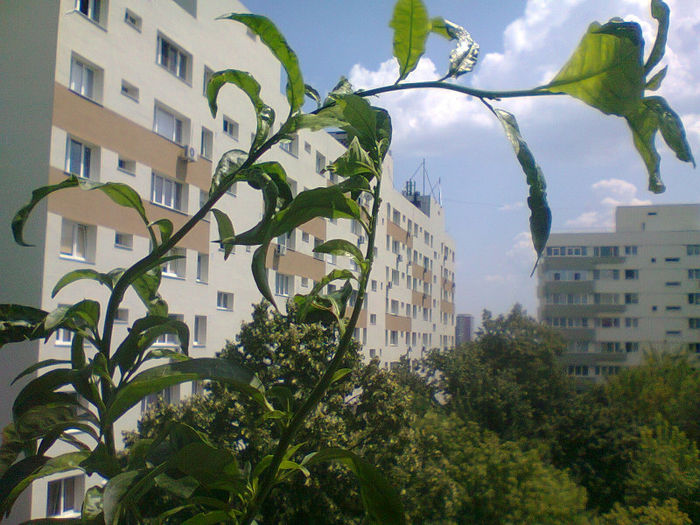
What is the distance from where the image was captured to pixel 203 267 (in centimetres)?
1192

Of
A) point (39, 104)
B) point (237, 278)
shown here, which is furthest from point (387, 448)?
point (39, 104)

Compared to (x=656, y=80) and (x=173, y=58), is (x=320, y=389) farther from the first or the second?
(x=173, y=58)

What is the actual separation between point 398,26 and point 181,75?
482 inches

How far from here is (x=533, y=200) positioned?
494mm

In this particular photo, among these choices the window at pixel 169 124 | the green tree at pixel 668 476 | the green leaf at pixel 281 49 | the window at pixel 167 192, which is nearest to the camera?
the green leaf at pixel 281 49

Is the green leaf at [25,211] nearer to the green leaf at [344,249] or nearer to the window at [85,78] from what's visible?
the green leaf at [344,249]

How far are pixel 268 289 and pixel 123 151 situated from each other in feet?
32.6

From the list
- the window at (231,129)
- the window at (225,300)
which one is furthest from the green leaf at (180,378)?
the window at (231,129)

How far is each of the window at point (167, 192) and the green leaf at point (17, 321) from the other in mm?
10066

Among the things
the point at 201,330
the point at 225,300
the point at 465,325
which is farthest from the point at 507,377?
the point at 465,325

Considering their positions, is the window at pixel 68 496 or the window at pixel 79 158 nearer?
the window at pixel 68 496

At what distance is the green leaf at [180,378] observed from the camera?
523 millimetres

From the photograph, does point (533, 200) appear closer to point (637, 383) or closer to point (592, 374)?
point (637, 383)

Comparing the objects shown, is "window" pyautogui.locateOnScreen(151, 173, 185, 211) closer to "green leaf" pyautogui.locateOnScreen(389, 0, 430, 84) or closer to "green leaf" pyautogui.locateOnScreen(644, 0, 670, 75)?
"green leaf" pyautogui.locateOnScreen(389, 0, 430, 84)
